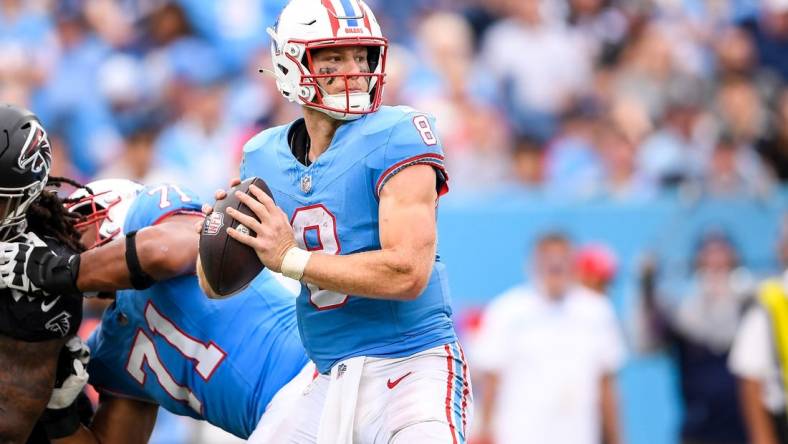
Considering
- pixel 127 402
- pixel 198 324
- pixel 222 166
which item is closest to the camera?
pixel 198 324

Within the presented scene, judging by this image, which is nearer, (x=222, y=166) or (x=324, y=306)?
(x=324, y=306)

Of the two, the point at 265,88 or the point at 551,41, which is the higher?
the point at 551,41

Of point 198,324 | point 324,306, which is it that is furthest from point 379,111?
point 198,324

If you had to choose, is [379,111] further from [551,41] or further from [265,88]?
[551,41]

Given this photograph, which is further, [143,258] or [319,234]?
[143,258]

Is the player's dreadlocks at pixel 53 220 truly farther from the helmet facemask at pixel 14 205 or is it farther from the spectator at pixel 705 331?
the spectator at pixel 705 331

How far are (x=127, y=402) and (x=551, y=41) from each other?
6071 millimetres

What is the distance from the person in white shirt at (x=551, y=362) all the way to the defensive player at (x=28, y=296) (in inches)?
151

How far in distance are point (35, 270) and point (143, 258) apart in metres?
0.33

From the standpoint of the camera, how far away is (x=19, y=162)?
3.96m

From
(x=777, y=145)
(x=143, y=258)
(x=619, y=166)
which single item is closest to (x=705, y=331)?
(x=619, y=166)

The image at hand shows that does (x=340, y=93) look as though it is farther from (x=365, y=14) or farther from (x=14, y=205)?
(x=14, y=205)

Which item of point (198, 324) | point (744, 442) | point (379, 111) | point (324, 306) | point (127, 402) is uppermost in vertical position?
point (379, 111)

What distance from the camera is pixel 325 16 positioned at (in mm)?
3998
